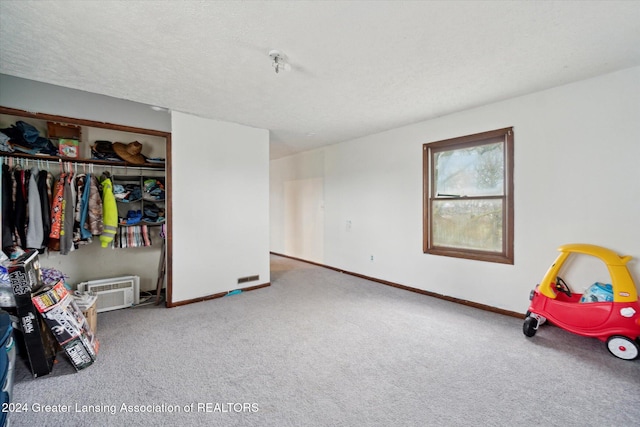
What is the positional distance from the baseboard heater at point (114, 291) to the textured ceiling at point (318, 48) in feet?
7.51

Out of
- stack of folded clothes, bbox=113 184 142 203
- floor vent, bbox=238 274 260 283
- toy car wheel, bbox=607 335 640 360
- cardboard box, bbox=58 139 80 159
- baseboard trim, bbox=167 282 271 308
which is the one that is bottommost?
baseboard trim, bbox=167 282 271 308

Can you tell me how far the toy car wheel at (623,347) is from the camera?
222 cm

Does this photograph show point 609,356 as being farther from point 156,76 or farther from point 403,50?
point 156,76

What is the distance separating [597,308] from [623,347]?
322 mm

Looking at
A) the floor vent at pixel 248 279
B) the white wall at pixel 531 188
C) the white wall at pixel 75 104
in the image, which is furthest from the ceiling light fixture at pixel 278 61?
the floor vent at pixel 248 279

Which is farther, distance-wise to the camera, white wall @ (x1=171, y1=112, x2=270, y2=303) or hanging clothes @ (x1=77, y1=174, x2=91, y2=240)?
white wall @ (x1=171, y1=112, x2=270, y2=303)

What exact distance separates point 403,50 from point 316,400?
2712mm

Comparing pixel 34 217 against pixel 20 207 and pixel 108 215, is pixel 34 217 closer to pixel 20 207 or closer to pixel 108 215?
pixel 20 207

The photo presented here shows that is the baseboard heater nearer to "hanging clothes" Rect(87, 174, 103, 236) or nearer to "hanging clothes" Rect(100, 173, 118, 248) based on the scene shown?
"hanging clothes" Rect(100, 173, 118, 248)

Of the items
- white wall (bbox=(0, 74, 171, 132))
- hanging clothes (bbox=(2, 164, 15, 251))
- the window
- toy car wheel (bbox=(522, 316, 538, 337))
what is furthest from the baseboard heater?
toy car wheel (bbox=(522, 316, 538, 337))

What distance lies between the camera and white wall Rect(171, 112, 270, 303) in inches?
143

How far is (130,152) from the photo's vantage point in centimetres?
354

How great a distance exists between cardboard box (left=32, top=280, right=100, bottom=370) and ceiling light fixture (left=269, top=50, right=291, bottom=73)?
8.69 feet

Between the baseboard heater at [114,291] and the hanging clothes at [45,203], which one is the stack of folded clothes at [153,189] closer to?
the hanging clothes at [45,203]
